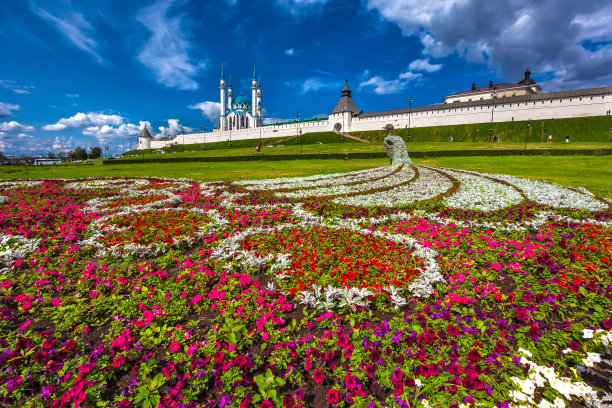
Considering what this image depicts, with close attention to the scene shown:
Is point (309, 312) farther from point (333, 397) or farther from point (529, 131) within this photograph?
point (529, 131)

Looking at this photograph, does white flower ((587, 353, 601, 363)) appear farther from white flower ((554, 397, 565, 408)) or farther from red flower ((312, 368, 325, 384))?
red flower ((312, 368, 325, 384))

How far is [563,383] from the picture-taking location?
2.95 m

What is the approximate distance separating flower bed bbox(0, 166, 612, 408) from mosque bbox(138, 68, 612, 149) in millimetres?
92106

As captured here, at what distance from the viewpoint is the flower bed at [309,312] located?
3.04 metres

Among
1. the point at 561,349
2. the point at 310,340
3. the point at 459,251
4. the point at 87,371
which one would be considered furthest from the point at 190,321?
the point at 459,251

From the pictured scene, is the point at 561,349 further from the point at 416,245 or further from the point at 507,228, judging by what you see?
the point at 507,228

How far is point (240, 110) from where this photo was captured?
151625 millimetres

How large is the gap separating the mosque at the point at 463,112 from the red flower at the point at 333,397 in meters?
96.7

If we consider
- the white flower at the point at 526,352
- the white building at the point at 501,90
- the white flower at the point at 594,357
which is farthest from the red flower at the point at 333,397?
the white building at the point at 501,90

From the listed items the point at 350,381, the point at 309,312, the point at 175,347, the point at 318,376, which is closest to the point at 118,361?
the point at 175,347

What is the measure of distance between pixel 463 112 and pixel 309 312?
101828 mm

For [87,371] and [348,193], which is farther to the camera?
[348,193]

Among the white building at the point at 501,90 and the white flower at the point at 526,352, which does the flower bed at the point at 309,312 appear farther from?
the white building at the point at 501,90

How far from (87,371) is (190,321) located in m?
1.27
